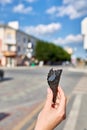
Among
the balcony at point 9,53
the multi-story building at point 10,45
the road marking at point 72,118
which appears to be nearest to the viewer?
the road marking at point 72,118

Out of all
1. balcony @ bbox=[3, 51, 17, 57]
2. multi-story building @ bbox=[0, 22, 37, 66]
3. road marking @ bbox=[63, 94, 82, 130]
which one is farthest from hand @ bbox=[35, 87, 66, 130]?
balcony @ bbox=[3, 51, 17, 57]

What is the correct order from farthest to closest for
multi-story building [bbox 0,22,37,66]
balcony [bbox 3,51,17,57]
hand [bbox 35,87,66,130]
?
1. balcony [bbox 3,51,17,57]
2. multi-story building [bbox 0,22,37,66]
3. hand [bbox 35,87,66,130]

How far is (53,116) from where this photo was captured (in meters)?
1.74

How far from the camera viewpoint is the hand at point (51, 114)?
171cm

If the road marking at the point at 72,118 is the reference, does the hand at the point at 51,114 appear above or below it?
above

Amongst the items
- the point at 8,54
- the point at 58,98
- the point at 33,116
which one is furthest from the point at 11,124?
the point at 8,54

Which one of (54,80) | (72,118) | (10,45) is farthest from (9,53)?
(54,80)

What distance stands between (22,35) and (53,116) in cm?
8399

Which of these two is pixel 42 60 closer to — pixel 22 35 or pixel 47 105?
pixel 22 35

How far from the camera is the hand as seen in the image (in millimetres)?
1714

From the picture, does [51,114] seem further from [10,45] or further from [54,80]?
[10,45]

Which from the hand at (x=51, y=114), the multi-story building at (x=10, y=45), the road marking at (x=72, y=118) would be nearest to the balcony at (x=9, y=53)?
the multi-story building at (x=10, y=45)

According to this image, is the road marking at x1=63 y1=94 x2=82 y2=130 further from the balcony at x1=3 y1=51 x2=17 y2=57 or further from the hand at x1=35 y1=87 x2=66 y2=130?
Result: the balcony at x1=3 y1=51 x2=17 y2=57

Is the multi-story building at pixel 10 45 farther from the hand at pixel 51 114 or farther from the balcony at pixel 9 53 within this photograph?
the hand at pixel 51 114
